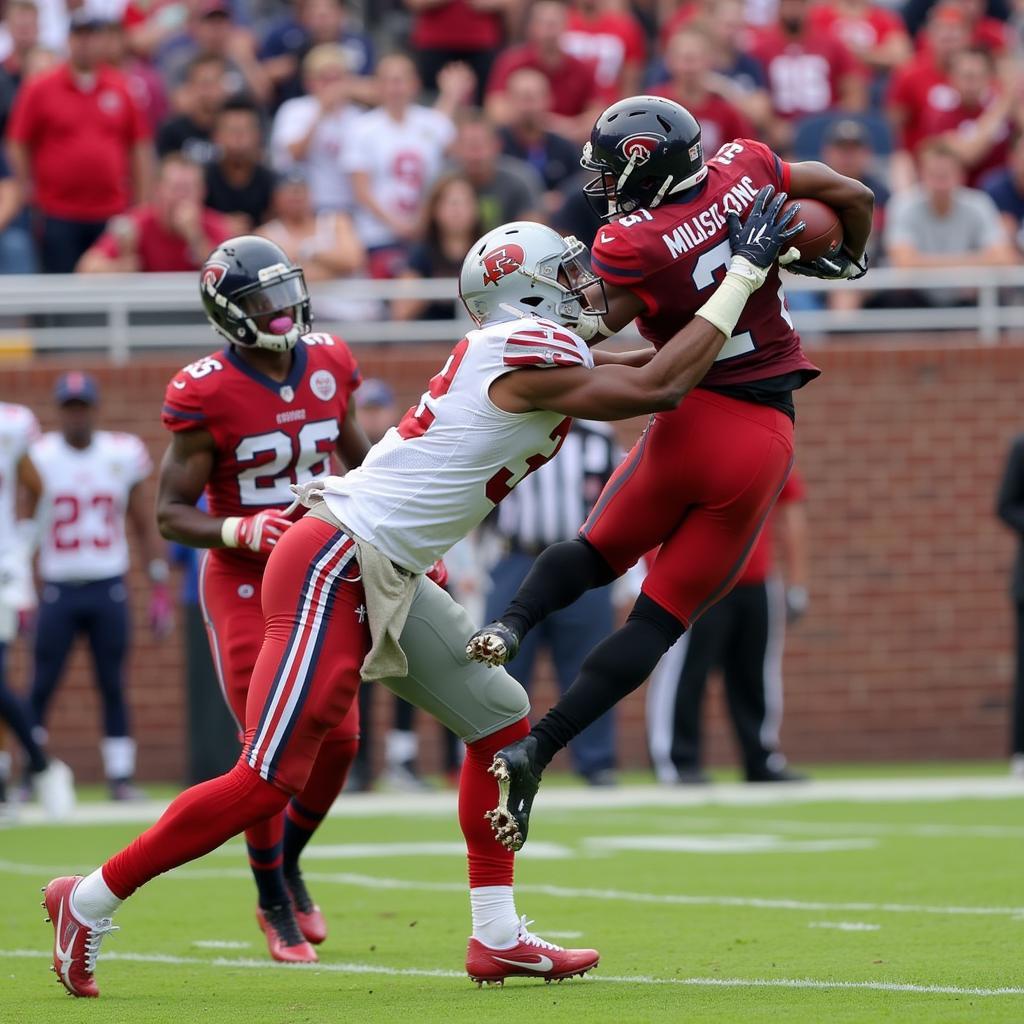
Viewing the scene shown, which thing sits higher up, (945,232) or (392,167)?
(392,167)

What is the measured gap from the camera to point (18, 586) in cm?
1016

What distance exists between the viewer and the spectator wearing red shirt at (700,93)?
12.9 metres

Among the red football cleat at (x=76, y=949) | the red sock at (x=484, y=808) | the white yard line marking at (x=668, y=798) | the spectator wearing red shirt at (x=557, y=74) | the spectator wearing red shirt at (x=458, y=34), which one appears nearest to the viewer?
the red football cleat at (x=76, y=949)

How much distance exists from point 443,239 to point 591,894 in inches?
243

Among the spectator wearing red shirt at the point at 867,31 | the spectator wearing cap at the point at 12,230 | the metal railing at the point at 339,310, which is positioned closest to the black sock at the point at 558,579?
the metal railing at the point at 339,310

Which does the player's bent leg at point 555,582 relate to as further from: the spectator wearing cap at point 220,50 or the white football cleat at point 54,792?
the spectator wearing cap at point 220,50

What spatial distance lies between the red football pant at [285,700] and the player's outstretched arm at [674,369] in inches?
24.9

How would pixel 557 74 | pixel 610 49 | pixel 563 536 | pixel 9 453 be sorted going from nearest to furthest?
pixel 9 453 → pixel 563 536 → pixel 557 74 → pixel 610 49

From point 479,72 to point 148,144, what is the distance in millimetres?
2791

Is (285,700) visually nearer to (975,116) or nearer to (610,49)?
(610,49)

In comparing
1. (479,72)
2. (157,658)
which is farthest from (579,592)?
(479,72)

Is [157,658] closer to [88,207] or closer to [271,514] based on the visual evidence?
[88,207]

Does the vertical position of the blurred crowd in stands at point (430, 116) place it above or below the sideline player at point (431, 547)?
above

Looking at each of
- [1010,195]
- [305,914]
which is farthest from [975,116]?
[305,914]
